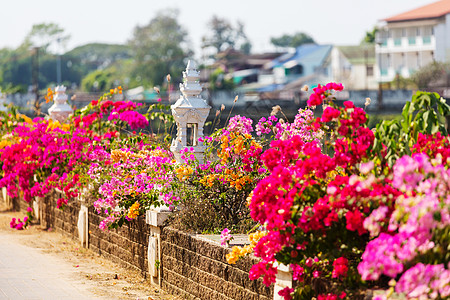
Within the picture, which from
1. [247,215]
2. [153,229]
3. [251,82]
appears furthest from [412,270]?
[251,82]

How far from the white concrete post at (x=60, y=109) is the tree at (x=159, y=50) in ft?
303

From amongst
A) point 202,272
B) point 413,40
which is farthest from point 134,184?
point 413,40

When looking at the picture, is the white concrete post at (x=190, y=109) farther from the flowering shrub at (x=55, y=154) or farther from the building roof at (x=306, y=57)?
the building roof at (x=306, y=57)

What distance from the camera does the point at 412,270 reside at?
5.04 metres

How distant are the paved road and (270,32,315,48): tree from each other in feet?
487

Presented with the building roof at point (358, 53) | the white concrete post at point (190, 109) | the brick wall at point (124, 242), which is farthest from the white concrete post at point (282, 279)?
the building roof at point (358, 53)

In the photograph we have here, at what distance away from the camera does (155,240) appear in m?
9.82

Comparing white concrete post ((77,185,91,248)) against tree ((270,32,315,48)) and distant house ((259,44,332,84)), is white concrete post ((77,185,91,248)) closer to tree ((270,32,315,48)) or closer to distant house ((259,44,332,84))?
distant house ((259,44,332,84))

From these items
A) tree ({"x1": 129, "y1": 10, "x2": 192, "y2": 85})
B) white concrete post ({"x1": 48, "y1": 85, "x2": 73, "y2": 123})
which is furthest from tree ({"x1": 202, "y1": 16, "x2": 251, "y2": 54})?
white concrete post ({"x1": 48, "y1": 85, "x2": 73, "y2": 123})

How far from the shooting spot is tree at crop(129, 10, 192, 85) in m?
113

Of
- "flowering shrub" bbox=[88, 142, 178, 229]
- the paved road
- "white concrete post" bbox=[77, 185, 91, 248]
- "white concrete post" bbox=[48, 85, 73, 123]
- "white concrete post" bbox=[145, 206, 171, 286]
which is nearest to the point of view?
the paved road

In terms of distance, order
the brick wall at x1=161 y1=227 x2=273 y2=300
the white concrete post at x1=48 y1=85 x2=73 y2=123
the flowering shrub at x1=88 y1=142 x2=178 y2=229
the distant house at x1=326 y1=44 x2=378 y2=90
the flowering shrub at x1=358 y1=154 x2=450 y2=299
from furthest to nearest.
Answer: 1. the distant house at x1=326 y1=44 x2=378 y2=90
2. the white concrete post at x1=48 y1=85 x2=73 y2=123
3. the flowering shrub at x1=88 y1=142 x2=178 y2=229
4. the brick wall at x1=161 y1=227 x2=273 y2=300
5. the flowering shrub at x1=358 y1=154 x2=450 y2=299

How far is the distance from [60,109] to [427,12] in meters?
70.0

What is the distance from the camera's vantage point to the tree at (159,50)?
11319cm
